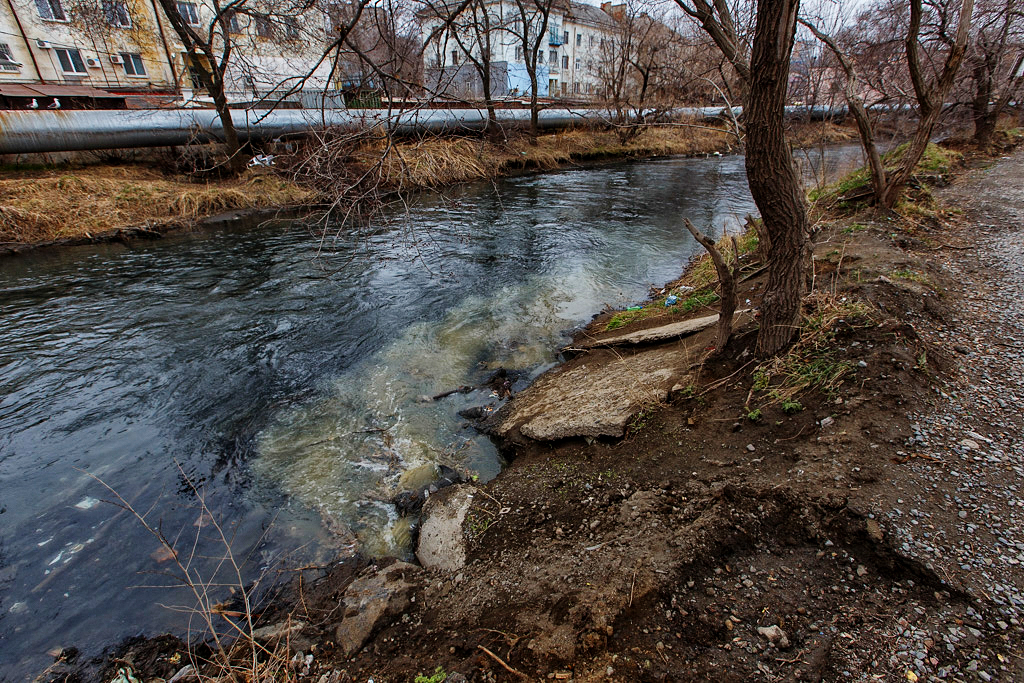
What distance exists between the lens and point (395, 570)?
341 cm

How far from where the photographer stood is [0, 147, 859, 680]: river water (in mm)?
3703

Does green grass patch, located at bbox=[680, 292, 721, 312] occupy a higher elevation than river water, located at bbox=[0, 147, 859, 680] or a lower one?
higher

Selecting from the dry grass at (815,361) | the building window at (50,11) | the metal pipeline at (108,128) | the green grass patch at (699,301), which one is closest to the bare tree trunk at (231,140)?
the metal pipeline at (108,128)

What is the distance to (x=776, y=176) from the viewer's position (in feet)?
11.7

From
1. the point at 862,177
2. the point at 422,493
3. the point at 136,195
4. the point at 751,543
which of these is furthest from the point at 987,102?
the point at 136,195

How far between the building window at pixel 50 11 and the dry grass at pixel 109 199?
1936 centimetres

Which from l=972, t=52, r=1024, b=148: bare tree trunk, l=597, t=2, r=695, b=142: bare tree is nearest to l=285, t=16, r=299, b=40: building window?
l=597, t=2, r=695, b=142: bare tree

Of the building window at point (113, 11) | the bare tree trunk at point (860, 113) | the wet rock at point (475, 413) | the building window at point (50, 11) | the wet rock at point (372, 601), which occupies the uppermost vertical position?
the building window at point (50, 11)

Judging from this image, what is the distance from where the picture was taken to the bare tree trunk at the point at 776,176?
3.12 meters

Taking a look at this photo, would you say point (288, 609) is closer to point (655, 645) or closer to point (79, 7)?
point (655, 645)

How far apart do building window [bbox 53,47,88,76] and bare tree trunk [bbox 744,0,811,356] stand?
118 ft

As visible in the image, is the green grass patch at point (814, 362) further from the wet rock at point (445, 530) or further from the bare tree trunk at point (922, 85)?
the bare tree trunk at point (922, 85)

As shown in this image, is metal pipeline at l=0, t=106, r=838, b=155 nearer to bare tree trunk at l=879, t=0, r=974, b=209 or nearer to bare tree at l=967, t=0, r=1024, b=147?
bare tree trunk at l=879, t=0, r=974, b=209

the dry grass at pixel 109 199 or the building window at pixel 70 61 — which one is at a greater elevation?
the building window at pixel 70 61
